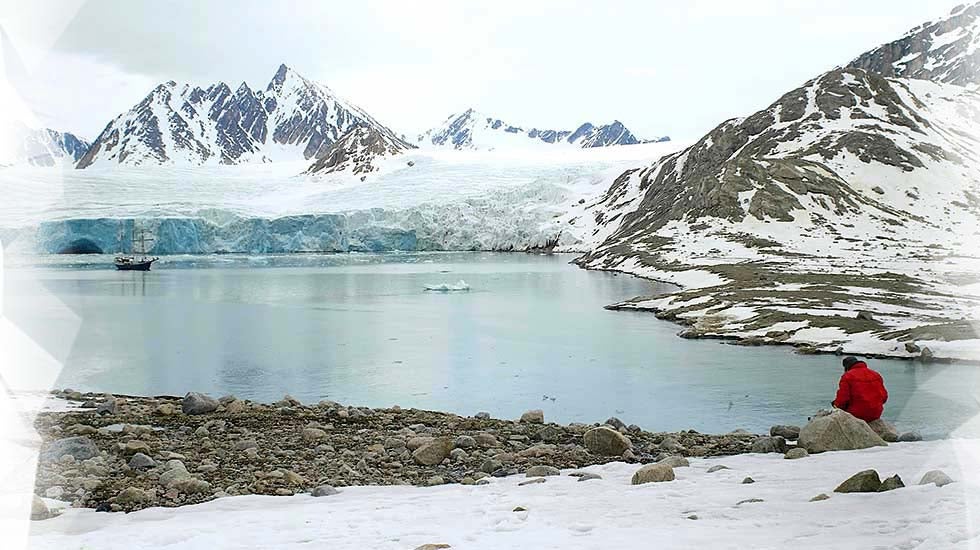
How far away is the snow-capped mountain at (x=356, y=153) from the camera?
419 feet

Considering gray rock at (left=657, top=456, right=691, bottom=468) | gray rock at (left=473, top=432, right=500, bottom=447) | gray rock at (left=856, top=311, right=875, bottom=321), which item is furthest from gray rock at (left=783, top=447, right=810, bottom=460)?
gray rock at (left=856, top=311, right=875, bottom=321)

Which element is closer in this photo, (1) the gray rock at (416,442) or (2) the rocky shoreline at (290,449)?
(2) the rocky shoreline at (290,449)

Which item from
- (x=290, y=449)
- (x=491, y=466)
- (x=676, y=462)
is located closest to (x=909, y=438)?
(x=676, y=462)

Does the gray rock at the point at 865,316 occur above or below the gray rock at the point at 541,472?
above

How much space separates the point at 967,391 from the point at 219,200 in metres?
86.8

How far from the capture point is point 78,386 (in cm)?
1744

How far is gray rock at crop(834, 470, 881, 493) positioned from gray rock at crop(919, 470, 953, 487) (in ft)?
1.04

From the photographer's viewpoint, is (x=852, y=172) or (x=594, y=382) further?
(x=852, y=172)

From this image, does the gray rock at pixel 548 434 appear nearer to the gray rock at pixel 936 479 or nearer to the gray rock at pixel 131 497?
the gray rock at pixel 131 497

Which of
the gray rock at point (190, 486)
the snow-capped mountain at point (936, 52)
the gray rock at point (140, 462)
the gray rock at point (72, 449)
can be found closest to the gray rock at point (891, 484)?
the gray rock at point (190, 486)

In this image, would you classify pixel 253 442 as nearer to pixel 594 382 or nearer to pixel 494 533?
pixel 494 533

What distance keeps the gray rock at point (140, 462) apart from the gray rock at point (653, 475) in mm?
5047

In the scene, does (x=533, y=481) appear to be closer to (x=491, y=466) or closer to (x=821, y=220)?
(x=491, y=466)

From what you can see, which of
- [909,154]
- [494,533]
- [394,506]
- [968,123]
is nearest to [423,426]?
[394,506]
